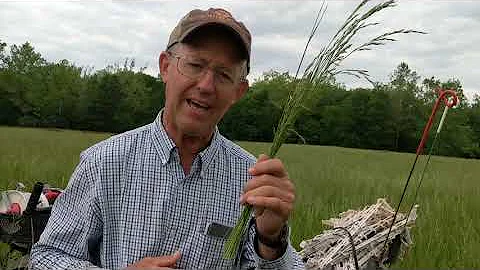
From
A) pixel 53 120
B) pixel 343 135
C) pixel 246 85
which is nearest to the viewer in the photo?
pixel 246 85

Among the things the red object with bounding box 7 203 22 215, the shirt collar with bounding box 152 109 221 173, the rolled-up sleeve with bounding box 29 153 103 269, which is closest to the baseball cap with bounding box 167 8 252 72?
the shirt collar with bounding box 152 109 221 173

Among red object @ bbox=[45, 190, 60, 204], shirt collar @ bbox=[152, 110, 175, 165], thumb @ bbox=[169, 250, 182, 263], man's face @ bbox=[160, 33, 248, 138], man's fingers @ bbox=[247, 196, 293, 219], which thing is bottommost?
thumb @ bbox=[169, 250, 182, 263]

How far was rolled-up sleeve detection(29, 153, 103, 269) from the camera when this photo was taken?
6.30ft

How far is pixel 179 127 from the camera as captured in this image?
81.0 inches

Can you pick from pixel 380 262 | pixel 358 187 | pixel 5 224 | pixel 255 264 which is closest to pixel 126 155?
pixel 255 264

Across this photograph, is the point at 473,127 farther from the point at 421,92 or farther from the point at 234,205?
the point at 234,205

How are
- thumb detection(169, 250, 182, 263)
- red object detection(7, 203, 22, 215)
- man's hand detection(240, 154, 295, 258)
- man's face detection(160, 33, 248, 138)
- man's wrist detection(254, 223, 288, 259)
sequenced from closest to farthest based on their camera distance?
man's hand detection(240, 154, 295, 258), man's wrist detection(254, 223, 288, 259), thumb detection(169, 250, 182, 263), man's face detection(160, 33, 248, 138), red object detection(7, 203, 22, 215)

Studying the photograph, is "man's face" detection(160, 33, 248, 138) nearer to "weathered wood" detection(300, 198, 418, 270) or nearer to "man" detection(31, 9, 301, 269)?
"man" detection(31, 9, 301, 269)

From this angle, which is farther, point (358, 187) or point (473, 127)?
point (473, 127)

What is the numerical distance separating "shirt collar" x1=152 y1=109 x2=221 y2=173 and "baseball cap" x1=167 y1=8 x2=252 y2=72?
278 millimetres

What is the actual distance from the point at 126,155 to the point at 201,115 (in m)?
0.28

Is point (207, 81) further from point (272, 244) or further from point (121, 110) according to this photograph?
point (121, 110)

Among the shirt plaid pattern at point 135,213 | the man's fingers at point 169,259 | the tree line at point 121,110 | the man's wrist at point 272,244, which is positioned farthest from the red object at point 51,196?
the tree line at point 121,110

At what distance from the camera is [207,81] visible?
195 centimetres
